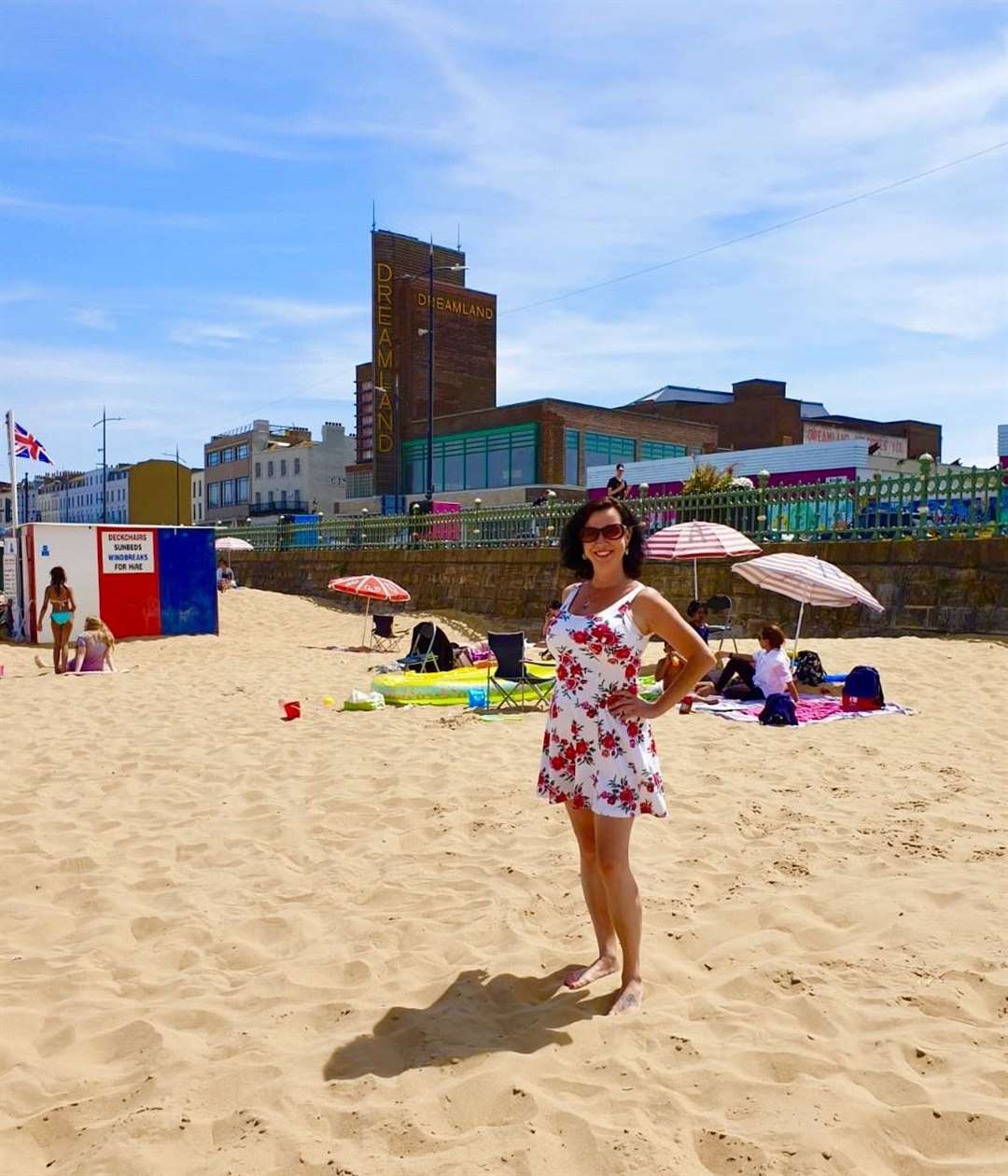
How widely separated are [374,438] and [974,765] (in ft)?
150

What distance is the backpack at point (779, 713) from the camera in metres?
8.88

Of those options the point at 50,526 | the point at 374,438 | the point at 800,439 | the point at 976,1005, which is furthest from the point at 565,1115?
the point at 800,439

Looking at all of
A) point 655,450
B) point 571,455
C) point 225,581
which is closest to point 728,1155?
point 225,581

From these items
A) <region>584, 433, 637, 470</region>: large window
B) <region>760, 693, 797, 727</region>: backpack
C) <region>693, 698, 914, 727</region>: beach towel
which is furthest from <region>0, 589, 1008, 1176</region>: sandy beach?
<region>584, 433, 637, 470</region>: large window

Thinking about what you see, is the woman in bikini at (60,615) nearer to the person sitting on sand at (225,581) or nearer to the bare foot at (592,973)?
the person sitting on sand at (225,581)

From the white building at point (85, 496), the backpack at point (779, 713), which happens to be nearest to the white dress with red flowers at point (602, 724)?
the backpack at point (779, 713)

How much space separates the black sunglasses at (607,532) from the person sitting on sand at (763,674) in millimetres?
6637

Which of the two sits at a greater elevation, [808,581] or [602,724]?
[808,581]

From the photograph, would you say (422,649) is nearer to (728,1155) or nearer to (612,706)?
(612,706)

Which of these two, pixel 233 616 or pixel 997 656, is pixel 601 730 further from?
pixel 233 616

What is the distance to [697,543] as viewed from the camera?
1230 centimetres

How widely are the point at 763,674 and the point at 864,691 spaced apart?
3.23ft

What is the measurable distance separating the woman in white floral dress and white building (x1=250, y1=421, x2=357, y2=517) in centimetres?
6650

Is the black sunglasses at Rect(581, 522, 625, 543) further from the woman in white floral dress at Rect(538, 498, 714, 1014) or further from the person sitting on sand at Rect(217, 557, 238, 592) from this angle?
the person sitting on sand at Rect(217, 557, 238, 592)
